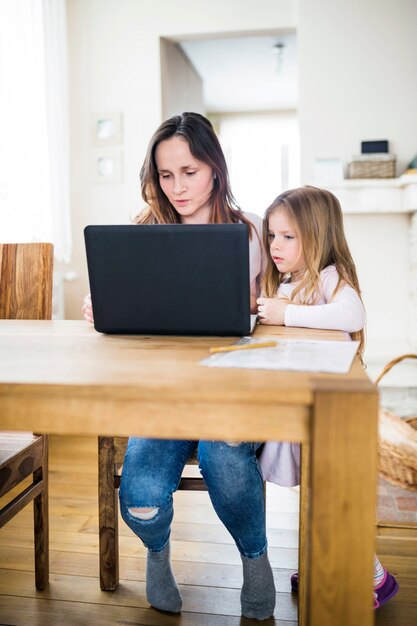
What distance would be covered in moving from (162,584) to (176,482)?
11.1 inches

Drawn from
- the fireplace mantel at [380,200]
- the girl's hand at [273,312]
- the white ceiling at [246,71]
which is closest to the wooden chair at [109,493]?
the girl's hand at [273,312]

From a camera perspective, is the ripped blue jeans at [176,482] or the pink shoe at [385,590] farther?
the pink shoe at [385,590]

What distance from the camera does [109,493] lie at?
137 cm

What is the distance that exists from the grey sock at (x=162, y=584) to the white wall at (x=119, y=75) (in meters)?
2.64

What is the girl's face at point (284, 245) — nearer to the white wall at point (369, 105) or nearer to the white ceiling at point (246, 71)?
the white wall at point (369, 105)

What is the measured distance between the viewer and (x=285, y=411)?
644 millimetres

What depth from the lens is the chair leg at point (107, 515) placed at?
1352 mm

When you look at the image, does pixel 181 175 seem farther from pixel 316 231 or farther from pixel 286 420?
pixel 286 420

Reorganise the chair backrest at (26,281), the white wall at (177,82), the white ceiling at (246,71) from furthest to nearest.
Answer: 1. the white ceiling at (246,71)
2. the white wall at (177,82)
3. the chair backrest at (26,281)

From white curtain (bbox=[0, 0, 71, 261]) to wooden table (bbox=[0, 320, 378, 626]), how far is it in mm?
2153

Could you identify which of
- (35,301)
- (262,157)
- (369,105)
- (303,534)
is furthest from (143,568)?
(262,157)

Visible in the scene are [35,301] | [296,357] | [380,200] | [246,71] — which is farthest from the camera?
[246,71]

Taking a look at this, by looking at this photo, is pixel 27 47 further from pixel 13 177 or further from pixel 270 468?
pixel 270 468

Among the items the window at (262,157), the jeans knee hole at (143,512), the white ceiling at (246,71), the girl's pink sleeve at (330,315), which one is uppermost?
the white ceiling at (246,71)
